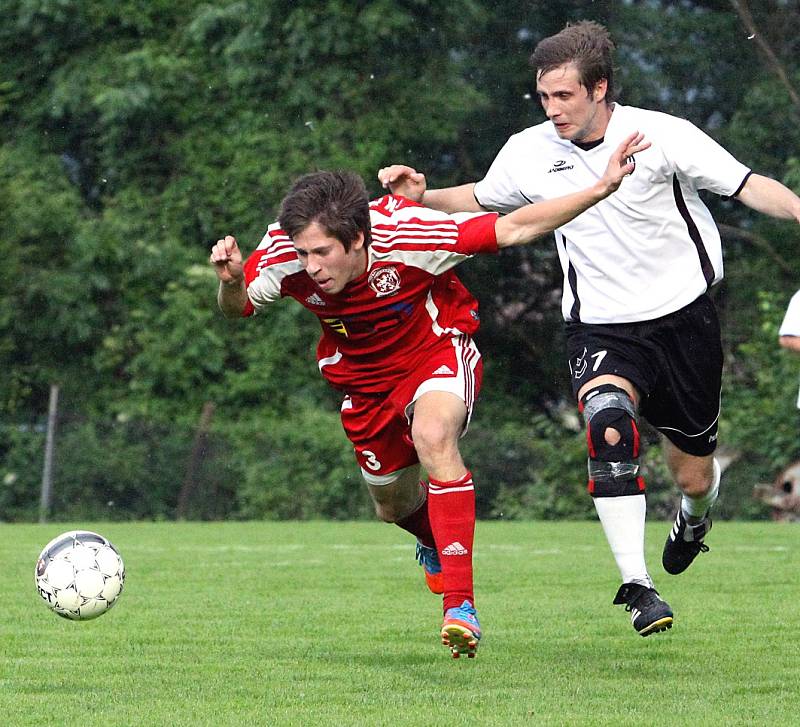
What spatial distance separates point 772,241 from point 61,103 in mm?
10112

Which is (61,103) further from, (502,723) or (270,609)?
(502,723)

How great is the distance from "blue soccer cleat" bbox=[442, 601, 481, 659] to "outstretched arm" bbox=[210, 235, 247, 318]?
1395 mm

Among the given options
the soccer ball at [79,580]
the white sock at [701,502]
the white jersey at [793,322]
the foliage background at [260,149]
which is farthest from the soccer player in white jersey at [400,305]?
the foliage background at [260,149]

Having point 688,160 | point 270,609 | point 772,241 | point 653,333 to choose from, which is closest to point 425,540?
point 270,609

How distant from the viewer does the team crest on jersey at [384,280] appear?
5645 millimetres

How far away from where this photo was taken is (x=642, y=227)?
19.7 feet

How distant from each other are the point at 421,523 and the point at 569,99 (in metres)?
1.97

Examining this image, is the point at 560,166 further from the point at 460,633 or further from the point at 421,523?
the point at 460,633

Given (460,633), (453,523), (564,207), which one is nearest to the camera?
(460,633)

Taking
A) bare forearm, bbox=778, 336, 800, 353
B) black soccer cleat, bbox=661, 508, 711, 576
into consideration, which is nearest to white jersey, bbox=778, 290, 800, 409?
bare forearm, bbox=778, 336, 800, 353

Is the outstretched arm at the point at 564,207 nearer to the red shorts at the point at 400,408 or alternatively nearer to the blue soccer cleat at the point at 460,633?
the red shorts at the point at 400,408

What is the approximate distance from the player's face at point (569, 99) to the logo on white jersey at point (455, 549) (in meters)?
1.64

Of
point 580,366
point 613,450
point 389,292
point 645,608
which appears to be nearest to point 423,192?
point 389,292

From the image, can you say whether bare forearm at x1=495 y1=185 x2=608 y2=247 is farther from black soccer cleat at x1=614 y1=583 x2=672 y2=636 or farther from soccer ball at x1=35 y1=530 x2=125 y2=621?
soccer ball at x1=35 y1=530 x2=125 y2=621
